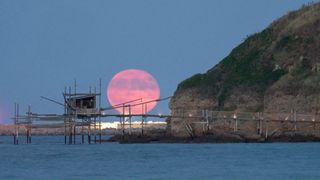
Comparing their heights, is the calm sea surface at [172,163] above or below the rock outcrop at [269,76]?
below

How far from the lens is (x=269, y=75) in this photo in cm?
14488

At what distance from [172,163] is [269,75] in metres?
58.0

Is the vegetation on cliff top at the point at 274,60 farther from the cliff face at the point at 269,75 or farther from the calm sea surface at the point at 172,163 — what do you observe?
the calm sea surface at the point at 172,163

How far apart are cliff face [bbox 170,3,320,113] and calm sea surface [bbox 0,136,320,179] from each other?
53.6ft

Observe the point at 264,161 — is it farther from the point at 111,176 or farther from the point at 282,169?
the point at 111,176

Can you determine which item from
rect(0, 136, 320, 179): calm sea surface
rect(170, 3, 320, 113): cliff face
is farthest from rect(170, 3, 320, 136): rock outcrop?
rect(0, 136, 320, 179): calm sea surface

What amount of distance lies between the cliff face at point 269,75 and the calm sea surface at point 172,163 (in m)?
16.3

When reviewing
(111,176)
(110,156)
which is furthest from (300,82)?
(111,176)

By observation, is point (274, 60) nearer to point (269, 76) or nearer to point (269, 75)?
point (269, 75)

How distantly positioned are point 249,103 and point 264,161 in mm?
49226

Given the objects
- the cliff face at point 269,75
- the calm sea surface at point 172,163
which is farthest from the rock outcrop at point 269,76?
the calm sea surface at point 172,163

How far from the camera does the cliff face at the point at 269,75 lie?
135 meters

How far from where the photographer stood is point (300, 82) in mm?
137000

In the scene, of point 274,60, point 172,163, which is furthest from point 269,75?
point 172,163
